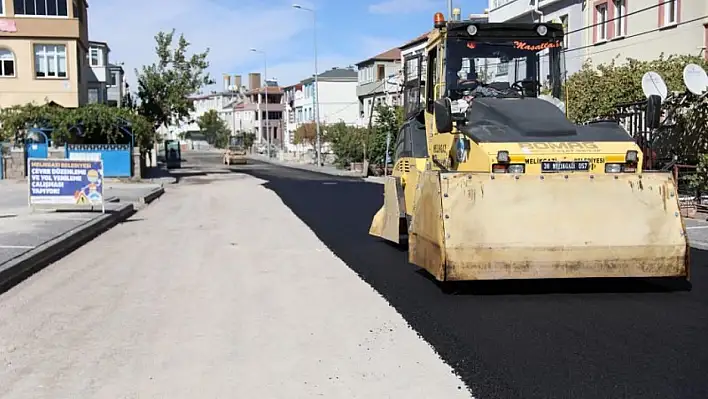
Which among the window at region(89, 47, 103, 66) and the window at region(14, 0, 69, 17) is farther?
the window at region(89, 47, 103, 66)

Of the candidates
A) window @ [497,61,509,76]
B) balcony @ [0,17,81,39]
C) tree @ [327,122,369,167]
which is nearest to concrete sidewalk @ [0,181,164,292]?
window @ [497,61,509,76]

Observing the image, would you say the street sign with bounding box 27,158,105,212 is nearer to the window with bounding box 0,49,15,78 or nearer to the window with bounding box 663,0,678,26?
the window with bounding box 663,0,678,26

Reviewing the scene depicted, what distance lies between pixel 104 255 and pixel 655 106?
29.3 ft

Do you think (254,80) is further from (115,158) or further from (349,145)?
(115,158)

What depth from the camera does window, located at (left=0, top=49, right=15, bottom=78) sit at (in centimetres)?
4078

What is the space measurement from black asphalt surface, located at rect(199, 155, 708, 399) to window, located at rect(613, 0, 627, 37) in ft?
71.5

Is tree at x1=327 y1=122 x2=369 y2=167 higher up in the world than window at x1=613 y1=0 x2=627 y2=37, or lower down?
lower down

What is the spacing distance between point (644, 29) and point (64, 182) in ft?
70.3

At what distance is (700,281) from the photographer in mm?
10008

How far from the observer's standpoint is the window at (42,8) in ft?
133

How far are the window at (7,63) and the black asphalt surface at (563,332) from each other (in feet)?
115

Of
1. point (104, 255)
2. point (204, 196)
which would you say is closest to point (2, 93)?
point (204, 196)

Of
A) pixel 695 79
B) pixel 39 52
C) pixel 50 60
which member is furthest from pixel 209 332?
pixel 39 52

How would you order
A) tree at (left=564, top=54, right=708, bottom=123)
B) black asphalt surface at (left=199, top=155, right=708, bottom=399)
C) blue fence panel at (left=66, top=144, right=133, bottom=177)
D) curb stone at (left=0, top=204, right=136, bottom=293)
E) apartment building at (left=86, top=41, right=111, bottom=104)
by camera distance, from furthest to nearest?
apartment building at (left=86, top=41, right=111, bottom=104)
blue fence panel at (left=66, top=144, right=133, bottom=177)
tree at (left=564, top=54, right=708, bottom=123)
curb stone at (left=0, top=204, right=136, bottom=293)
black asphalt surface at (left=199, top=155, right=708, bottom=399)
